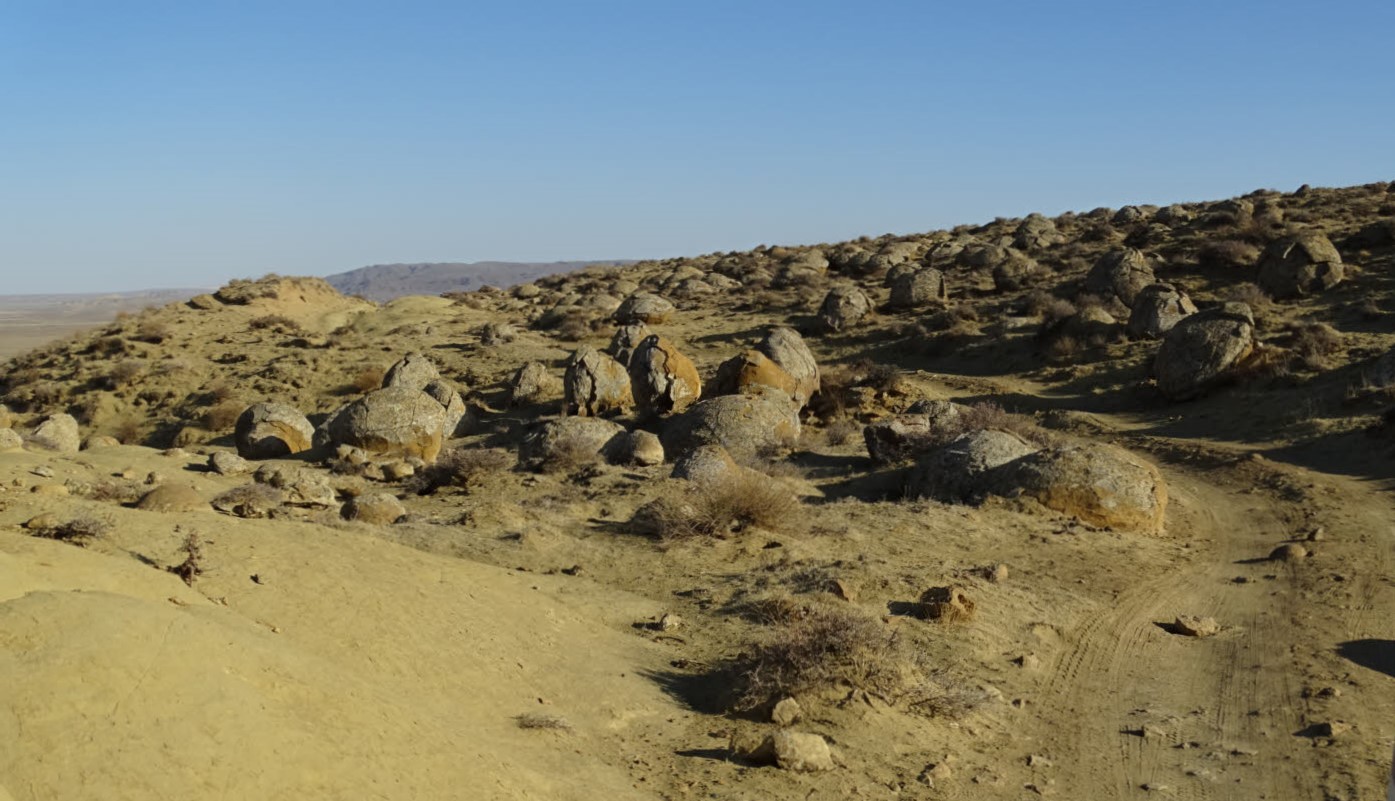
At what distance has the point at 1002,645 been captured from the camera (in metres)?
8.66

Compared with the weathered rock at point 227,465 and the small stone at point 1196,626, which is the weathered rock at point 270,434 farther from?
the small stone at point 1196,626

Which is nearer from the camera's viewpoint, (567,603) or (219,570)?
(219,570)

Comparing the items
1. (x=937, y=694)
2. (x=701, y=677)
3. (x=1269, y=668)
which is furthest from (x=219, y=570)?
(x=1269, y=668)

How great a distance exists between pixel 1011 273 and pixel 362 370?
2079 cm

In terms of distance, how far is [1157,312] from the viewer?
79.3ft

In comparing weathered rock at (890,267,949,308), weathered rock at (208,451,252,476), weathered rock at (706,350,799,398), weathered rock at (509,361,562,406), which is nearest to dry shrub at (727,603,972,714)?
weathered rock at (208,451,252,476)

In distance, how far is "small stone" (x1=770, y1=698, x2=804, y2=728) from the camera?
22.7 feet

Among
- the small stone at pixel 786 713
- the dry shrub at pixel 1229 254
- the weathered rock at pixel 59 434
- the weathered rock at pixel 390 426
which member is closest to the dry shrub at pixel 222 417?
the weathered rock at pixel 59 434

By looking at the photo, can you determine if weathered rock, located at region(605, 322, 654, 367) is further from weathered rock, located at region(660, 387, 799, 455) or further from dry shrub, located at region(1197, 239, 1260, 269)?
dry shrub, located at region(1197, 239, 1260, 269)

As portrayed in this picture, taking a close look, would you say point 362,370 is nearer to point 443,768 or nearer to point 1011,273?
point 1011,273

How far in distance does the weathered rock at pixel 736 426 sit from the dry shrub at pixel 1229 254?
19.0 metres

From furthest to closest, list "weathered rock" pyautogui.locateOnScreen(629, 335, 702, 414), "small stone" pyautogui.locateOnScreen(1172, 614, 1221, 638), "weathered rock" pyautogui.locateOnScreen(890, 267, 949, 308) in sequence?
"weathered rock" pyautogui.locateOnScreen(890, 267, 949, 308)
"weathered rock" pyautogui.locateOnScreen(629, 335, 702, 414)
"small stone" pyautogui.locateOnScreen(1172, 614, 1221, 638)

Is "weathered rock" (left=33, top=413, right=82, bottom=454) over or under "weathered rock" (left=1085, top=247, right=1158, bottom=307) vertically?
under

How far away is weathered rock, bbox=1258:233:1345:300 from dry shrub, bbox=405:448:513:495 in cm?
2090
